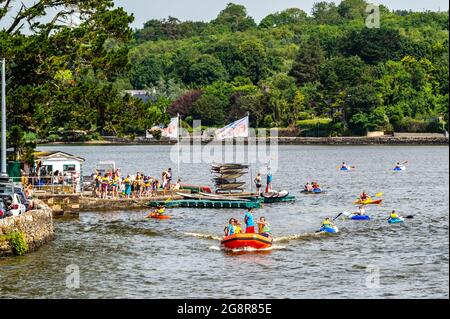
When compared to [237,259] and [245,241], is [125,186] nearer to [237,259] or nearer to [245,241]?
[245,241]

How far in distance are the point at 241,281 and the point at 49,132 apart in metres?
30.2

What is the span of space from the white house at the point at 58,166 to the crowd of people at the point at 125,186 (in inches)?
64.4

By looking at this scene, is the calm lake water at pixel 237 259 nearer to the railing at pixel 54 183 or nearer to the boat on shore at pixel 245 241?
the boat on shore at pixel 245 241

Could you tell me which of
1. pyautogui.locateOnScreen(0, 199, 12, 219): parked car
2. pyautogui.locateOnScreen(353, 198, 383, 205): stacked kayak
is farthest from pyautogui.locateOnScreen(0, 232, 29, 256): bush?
pyautogui.locateOnScreen(353, 198, 383, 205): stacked kayak

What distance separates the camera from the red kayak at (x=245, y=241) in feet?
172

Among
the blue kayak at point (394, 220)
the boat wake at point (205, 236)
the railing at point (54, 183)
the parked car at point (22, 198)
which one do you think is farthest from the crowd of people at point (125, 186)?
the blue kayak at point (394, 220)

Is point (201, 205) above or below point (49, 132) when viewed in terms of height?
below

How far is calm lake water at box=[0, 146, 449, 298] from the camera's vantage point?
43.3m

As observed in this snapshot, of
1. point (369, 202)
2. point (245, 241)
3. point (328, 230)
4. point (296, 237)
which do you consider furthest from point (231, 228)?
point (369, 202)

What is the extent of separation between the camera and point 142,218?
226ft

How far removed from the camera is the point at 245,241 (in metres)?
52.4

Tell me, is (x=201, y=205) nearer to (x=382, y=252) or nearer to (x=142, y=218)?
(x=142, y=218)
